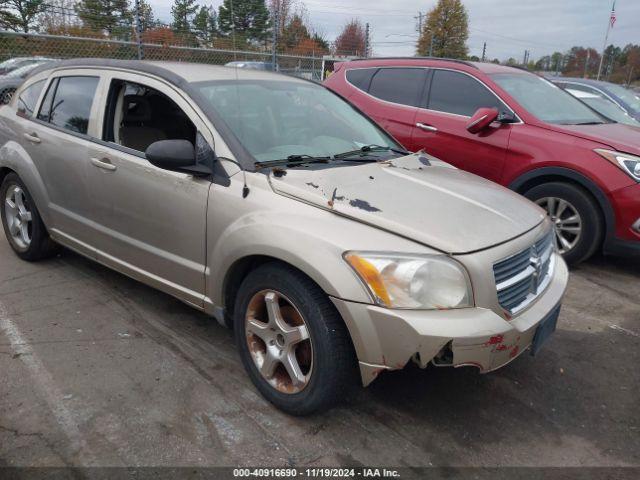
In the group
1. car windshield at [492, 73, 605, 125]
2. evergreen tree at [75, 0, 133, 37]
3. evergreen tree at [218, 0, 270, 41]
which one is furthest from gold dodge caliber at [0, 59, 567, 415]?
evergreen tree at [218, 0, 270, 41]

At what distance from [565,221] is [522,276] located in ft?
8.90

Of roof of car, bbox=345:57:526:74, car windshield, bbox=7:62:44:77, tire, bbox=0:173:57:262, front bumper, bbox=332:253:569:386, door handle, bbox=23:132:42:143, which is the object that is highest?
roof of car, bbox=345:57:526:74

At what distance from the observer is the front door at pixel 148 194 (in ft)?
9.71

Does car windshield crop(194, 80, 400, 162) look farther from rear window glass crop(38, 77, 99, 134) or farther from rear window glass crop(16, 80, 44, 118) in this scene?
rear window glass crop(16, 80, 44, 118)

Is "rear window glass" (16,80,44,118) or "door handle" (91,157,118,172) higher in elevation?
"rear window glass" (16,80,44,118)

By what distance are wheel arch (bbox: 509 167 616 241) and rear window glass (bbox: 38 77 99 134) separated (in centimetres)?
379

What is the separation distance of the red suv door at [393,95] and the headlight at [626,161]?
195 centimetres

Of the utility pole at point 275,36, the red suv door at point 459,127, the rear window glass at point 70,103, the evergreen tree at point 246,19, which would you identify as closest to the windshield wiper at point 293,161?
the rear window glass at point 70,103

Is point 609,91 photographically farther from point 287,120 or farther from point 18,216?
point 18,216

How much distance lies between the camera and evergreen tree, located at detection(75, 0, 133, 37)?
980cm

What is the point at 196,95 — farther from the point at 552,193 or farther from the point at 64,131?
the point at 552,193

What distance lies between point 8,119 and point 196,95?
2397mm

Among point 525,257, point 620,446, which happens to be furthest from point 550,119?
point 620,446

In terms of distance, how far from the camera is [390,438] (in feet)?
8.28
